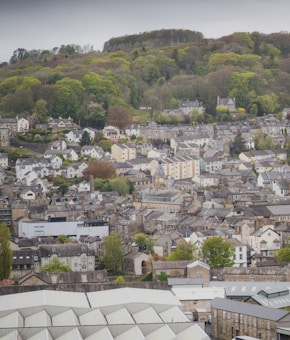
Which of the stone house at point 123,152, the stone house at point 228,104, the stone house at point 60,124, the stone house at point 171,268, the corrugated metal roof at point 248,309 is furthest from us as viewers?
the stone house at point 228,104

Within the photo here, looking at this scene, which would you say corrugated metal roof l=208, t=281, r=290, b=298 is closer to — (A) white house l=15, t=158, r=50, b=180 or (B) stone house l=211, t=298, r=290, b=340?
(B) stone house l=211, t=298, r=290, b=340

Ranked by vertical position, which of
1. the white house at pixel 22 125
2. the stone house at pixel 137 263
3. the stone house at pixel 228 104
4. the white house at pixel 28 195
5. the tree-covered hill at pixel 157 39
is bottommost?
the stone house at pixel 137 263

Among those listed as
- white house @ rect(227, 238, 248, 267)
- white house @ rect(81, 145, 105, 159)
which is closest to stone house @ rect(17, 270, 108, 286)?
white house @ rect(227, 238, 248, 267)

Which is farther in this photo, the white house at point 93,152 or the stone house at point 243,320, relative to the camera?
the white house at point 93,152

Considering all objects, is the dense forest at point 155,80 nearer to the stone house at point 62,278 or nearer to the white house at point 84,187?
the white house at point 84,187

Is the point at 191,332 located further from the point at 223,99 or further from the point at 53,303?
the point at 223,99

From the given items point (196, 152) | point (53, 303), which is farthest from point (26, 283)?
point (196, 152)

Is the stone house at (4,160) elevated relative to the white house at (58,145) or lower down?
lower down

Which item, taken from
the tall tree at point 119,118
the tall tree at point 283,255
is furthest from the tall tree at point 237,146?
the tall tree at point 283,255
